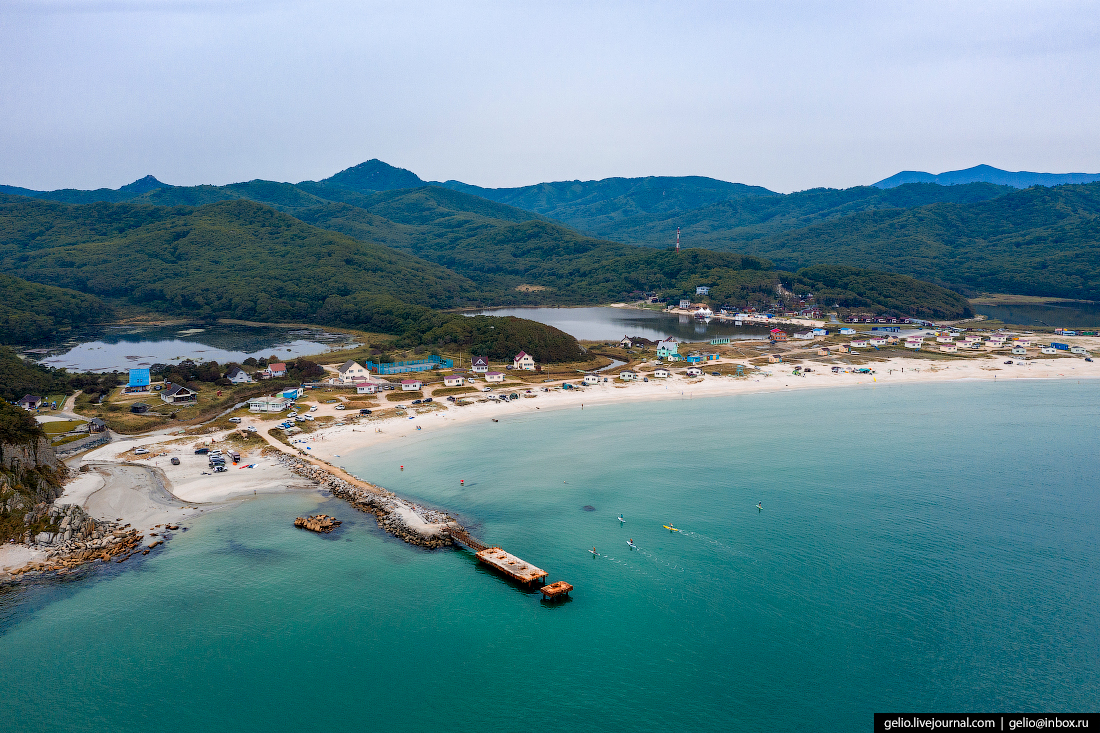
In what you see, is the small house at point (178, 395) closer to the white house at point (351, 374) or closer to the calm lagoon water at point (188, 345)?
the white house at point (351, 374)

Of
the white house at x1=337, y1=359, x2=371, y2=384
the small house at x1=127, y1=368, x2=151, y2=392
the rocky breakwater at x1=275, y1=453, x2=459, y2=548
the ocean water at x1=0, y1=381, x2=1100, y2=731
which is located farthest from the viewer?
the white house at x1=337, y1=359, x2=371, y2=384

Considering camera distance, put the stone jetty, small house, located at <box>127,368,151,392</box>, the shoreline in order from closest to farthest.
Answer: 1. the stone jetty
2. the shoreline
3. small house, located at <box>127,368,151,392</box>

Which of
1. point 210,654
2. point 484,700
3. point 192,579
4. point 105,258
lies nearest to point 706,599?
point 484,700

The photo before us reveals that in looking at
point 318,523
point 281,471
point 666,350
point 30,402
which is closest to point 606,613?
point 318,523

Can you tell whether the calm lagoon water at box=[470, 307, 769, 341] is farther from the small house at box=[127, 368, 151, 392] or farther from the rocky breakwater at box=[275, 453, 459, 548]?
the rocky breakwater at box=[275, 453, 459, 548]

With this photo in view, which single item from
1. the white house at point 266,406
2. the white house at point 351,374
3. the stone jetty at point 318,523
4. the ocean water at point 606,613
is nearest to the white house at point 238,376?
the white house at point 351,374

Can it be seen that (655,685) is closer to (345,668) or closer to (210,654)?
(345,668)

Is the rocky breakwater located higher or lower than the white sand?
lower

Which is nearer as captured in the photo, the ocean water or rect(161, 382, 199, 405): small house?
the ocean water

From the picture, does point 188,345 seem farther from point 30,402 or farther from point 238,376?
point 30,402

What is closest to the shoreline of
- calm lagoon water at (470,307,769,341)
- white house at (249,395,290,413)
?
white house at (249,395,290,413)
